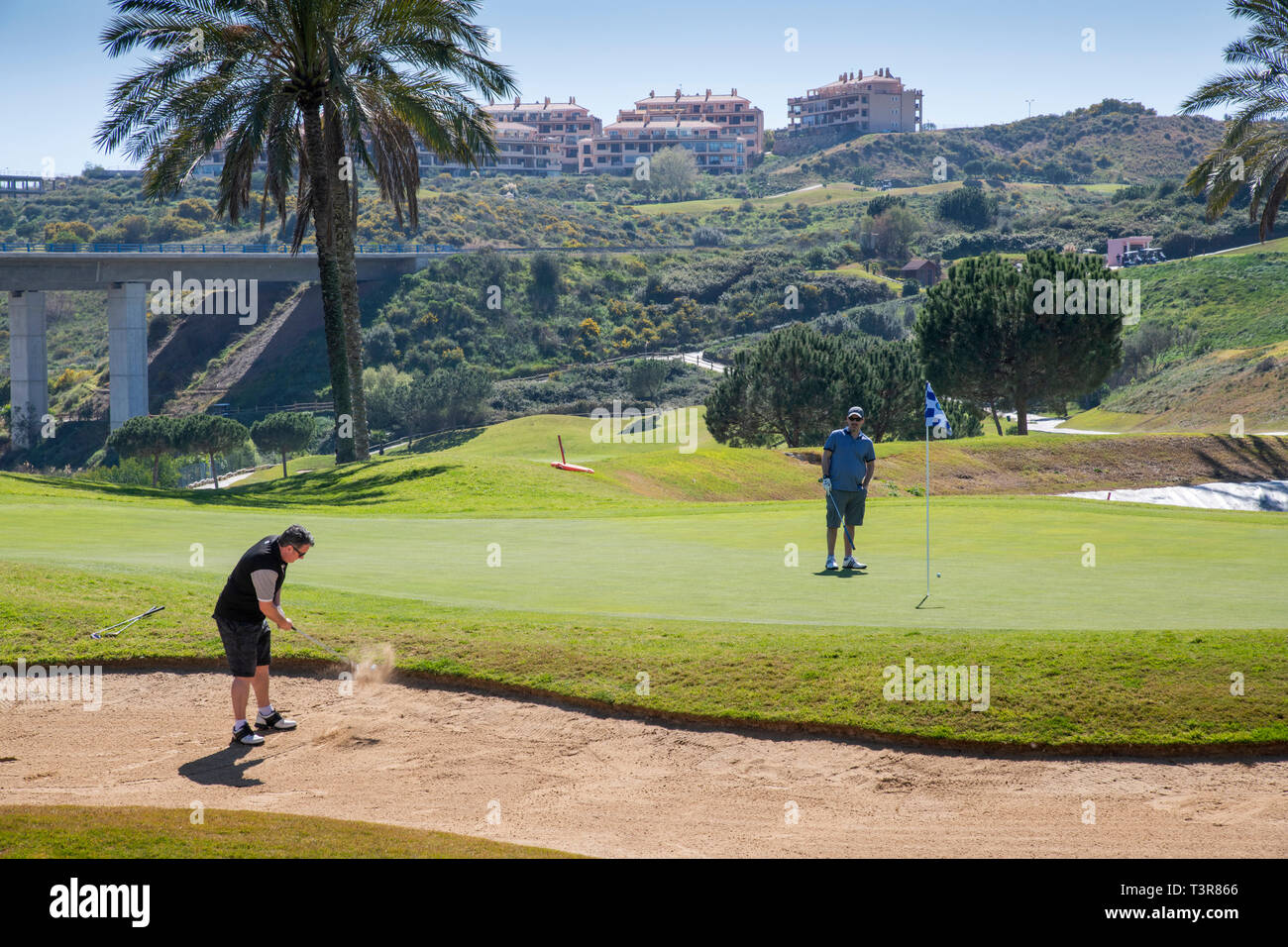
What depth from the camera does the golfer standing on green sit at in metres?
15.6

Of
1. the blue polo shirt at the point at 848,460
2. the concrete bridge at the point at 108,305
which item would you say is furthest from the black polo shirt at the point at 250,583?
the concrete bridge at the point at 108,305

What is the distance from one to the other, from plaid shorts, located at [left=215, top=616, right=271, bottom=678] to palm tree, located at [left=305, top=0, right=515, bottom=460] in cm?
2350

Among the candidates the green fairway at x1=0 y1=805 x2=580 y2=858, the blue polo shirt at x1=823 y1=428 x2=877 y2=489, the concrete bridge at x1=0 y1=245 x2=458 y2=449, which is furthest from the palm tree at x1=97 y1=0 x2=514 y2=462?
the concrete bridge at x1=0 y1=245 x2=458 y2=449

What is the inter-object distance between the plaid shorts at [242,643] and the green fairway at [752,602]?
140 cm

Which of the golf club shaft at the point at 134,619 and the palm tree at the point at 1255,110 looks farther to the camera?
the palm tree at the point at 1255,110

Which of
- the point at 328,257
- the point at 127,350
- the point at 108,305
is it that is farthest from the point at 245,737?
the point at 108,305

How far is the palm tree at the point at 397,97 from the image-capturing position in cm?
3148

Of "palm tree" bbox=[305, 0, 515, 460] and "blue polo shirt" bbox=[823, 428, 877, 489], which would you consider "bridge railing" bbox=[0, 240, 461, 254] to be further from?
"blue polo shirt" bbox=[823, 428, 877, 489]

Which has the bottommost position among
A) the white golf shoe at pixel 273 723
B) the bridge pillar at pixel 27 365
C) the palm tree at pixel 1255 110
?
the white golf shoe at pixel 273 723

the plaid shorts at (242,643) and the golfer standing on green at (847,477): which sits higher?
the golfer standing on green at (847,477)

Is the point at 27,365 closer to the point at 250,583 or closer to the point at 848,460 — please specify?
the point at 848,460

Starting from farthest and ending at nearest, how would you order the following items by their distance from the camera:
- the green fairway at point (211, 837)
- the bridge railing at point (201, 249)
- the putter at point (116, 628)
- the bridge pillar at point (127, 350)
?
the bridge railing at point (201, 249), the bridge pillar at point (127, 350), the putter at point (116, 628), the green fairway at point (211, 837)

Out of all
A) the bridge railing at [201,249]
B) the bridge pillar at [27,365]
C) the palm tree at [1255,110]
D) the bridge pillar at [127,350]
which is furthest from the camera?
the bridge railing at [201,249]

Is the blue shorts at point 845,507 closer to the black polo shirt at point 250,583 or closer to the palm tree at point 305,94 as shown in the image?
the black polo shirt at point 250,583
